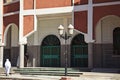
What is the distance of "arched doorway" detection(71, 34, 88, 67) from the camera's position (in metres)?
31.3

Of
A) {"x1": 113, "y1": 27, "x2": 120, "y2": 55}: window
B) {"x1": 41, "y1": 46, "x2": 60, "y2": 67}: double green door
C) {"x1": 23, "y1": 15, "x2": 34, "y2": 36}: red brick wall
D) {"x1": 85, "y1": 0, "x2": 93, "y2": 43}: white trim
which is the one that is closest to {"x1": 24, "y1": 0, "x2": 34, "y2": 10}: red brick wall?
{"x1": 23, "y1": 15, "x2": 34, "y2": 36}: red brick wall

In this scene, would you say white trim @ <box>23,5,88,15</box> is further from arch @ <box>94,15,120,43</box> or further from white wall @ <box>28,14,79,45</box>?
arch @ <box>94,15,120,43</box>

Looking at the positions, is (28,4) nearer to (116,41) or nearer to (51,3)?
(51,3)

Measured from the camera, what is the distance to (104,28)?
30.1m

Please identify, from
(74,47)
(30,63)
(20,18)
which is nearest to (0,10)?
(20,18)

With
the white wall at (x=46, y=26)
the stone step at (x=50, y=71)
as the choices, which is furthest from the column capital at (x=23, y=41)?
the stone step at (x=50, y=71)

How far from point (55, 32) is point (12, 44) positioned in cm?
524

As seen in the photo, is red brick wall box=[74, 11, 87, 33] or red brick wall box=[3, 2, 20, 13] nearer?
red brick wall box=[74, 11, 87, 33]

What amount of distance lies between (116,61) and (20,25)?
29.4ft

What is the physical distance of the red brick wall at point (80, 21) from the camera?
2856 cm

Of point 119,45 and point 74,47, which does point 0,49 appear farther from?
point 119,45

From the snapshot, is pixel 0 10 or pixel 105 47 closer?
pixel 105 47

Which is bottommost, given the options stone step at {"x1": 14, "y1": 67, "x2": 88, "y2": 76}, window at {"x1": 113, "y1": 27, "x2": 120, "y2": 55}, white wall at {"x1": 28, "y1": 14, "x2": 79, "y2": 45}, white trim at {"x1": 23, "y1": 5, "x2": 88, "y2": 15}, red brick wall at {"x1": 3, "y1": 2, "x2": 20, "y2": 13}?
stone step at {"x1": 14, "y1": 67, "x2": 88, "y2": 76}

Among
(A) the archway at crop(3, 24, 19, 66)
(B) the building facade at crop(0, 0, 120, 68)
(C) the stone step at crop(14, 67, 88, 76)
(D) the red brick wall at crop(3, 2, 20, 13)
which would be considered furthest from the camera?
(A) the archway at crop(3, 24, 19, 66)
